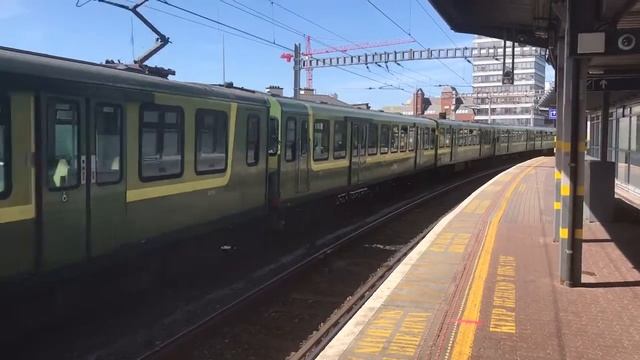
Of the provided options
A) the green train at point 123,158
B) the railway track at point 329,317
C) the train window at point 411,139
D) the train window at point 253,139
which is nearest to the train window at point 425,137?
the train window at point 411,139

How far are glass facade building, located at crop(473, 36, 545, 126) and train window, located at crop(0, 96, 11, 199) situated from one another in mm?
70648

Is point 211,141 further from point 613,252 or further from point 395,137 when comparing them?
point 395,137

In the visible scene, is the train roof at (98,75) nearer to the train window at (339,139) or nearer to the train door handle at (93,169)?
the train door handle at (93,169)

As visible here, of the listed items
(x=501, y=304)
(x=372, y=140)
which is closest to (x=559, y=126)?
(x=501, y=304)

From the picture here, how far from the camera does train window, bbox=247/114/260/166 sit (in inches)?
372

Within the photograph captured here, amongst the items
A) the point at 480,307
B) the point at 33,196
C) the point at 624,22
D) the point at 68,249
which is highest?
the point at 624,22

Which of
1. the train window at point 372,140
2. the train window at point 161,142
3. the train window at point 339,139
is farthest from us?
the train window at point 372,140

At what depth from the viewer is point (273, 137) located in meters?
10.5

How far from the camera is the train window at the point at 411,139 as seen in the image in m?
20.2

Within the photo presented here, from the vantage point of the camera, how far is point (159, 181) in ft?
23.5

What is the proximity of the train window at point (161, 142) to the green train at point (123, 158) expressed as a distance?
0.01 m

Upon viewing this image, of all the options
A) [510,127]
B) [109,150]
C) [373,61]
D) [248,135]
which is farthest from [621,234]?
[510,127]

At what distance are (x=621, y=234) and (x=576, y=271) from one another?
3.84m

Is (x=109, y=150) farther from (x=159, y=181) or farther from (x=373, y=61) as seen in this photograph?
(x=373, y=61)
